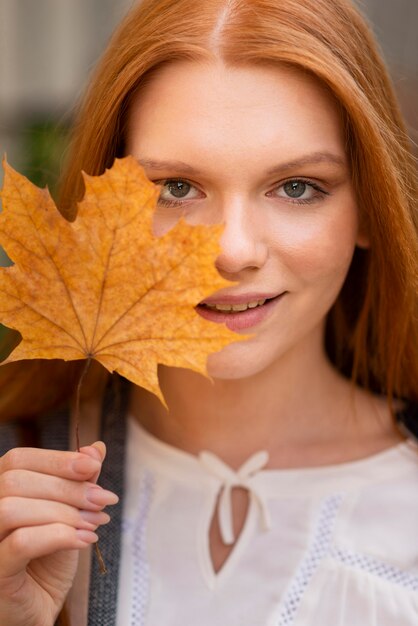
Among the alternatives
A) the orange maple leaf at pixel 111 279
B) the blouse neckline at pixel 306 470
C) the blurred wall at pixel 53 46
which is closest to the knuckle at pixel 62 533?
the orange maple leaf at pixel 111 279

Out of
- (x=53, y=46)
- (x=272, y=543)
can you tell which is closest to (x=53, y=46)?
(x=53, y=46)

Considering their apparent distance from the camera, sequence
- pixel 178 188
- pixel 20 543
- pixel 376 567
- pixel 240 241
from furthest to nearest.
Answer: pixel 376 567 → pixel 178 188 → pixel 240 241 → pixel 20 543

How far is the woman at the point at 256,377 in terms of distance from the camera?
1314 millimetres

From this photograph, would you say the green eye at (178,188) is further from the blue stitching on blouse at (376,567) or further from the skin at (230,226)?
the blue stitching on blouse at (376,567)

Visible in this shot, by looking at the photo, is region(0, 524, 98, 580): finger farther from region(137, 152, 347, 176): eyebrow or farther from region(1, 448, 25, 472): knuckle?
region(137, 152, 347, 176): eyebrow

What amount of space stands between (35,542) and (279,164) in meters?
0.68

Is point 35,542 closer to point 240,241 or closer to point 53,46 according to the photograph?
point 240,241

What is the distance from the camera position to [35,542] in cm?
113

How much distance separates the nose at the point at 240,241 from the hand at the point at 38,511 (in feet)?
1.11

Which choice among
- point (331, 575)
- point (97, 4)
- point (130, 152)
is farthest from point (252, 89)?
point (97, 4)

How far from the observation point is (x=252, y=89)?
4.42ft

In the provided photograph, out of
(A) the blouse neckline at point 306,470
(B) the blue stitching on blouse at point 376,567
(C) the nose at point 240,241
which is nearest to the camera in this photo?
(C) the nose at point 240,241

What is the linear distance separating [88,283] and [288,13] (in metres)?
0.60

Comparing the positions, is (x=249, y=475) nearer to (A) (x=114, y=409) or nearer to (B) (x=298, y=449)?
(B) (x=298, y=449)
